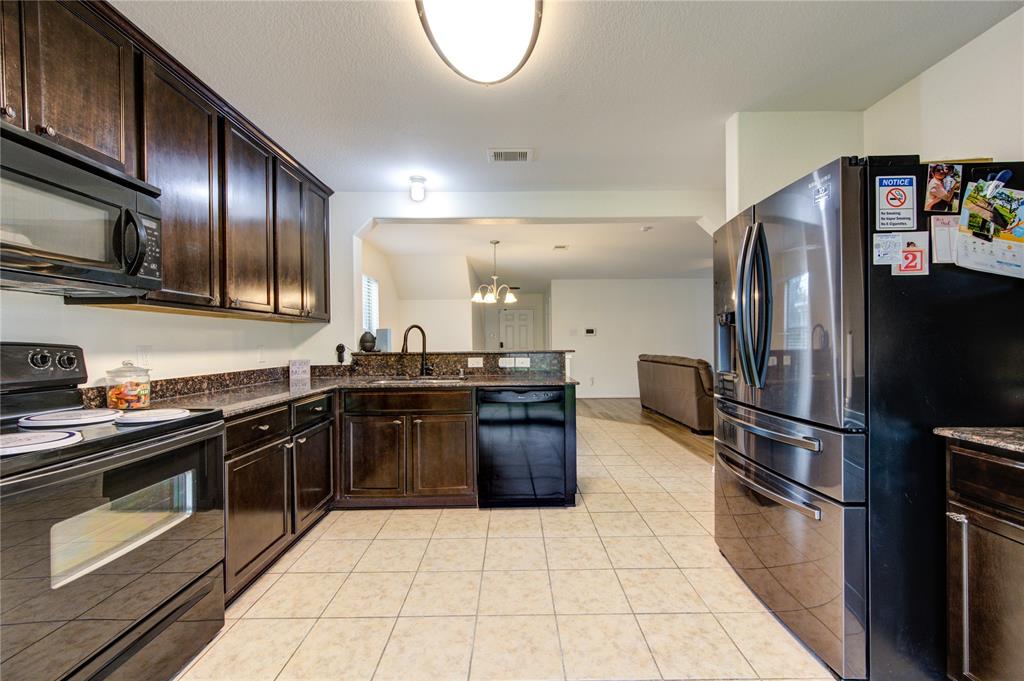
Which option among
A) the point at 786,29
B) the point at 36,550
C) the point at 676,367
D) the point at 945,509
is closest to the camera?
the point at 36,550

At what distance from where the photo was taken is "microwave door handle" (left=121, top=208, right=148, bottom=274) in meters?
1.45

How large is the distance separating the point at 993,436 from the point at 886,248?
0.64 metres

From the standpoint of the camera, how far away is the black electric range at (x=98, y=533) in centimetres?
104

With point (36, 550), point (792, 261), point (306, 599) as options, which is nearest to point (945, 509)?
point (792, 261)

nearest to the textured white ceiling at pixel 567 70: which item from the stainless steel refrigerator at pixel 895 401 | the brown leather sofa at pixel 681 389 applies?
the stainless steel refrigerator at pixel 895 401

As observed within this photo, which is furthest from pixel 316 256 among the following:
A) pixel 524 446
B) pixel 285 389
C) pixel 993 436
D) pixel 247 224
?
pixel 993 436

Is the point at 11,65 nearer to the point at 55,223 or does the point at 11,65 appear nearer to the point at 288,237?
the point at 55,223

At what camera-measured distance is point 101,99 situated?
152 cm

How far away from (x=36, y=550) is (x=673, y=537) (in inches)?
105

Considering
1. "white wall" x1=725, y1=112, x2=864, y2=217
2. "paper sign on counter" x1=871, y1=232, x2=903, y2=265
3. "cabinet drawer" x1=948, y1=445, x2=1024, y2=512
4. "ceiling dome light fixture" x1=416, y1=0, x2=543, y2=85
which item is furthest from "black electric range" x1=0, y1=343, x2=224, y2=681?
"white wall" x1=725, y1=112, x2=864, y2=217

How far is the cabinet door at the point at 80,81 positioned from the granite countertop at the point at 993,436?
3.01m

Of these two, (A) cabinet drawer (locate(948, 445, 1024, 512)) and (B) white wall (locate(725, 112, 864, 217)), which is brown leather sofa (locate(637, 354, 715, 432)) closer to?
(B) white wall (locate(725, 112, 864, 217))

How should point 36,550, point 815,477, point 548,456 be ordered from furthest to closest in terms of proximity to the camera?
point 548,456 < point 815,477 < point 36,550

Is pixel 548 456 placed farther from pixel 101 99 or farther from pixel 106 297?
pixel 101 99
